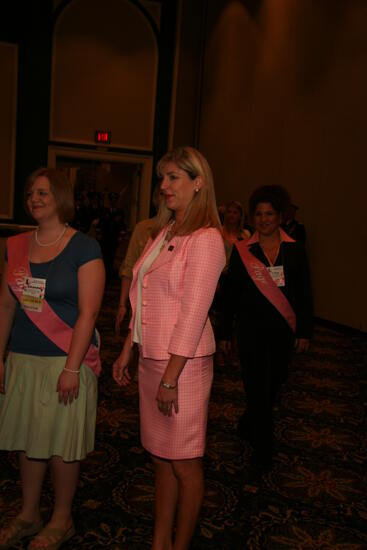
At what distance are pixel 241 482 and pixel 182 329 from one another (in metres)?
1.38

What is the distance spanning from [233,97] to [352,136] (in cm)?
351

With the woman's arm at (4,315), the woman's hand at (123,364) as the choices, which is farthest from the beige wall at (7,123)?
the woman's hand at (123,364)

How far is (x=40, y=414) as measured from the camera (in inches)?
78.4

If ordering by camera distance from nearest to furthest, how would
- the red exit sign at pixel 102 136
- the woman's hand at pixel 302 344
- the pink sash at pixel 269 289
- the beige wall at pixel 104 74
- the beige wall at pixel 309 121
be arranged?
the pink sash at pixel 269 289 < the woman's hand at pixel 302 344 < the beige wall at pixel 309 121 < the beige wall at pixel 104 74 < the red exit sign at pixel 102 136

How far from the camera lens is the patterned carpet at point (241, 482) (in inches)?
88.5

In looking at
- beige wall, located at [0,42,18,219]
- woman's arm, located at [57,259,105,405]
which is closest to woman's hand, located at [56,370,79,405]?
woman's arm, located at [57,259,105,405]

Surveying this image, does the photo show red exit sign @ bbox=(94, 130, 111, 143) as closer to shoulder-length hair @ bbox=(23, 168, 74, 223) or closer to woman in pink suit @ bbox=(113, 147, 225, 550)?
shoulder-length hair @ bbox=(23, 168, 74, 223)

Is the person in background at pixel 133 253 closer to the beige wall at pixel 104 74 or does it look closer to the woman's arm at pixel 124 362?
the woman's arm at pixel 124 362

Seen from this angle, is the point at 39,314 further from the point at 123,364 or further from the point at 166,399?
the point at 166,399

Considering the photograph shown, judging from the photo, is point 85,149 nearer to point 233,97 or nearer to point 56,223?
point 233,97

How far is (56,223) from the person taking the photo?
206cm

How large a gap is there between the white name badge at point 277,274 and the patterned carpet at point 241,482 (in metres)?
0.98

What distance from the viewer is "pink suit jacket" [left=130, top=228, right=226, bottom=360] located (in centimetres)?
171

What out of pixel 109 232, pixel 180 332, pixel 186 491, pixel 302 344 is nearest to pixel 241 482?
pixel 302 344
